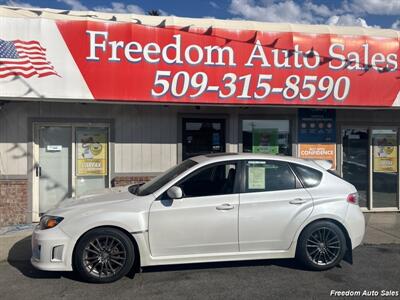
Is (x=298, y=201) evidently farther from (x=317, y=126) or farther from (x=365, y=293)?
(x=317, y=126)

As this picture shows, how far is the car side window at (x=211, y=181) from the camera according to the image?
5496 mm

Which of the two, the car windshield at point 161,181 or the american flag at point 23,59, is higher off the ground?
the american flag at point 23,59

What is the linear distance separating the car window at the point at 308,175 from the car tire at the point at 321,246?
1.75ft

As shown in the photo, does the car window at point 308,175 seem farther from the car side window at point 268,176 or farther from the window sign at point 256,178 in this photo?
the window sign at point 256,178

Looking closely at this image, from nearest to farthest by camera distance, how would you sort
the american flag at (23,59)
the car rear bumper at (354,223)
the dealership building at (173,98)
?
the car rear bumper at (354,223) < the american flag at (23,59) < the dealership building at (173,98)

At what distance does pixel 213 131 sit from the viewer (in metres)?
9.66

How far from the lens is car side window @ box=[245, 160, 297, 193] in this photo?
223 inches

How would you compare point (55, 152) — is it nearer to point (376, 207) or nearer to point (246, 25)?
point (246, 25)

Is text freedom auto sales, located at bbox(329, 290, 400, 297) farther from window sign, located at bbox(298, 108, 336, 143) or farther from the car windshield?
window sign, located at bbox(298, 108, 336, 143)

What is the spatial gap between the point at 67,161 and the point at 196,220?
4.80 m

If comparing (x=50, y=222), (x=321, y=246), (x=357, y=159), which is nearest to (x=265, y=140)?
(x=357, y=159)

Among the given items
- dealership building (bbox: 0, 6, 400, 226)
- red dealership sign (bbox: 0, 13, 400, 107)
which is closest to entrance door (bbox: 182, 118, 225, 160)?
dealership building (bbox: 0, 6, 400, 226)

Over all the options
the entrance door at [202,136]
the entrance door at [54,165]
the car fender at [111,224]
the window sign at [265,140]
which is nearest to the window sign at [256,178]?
the car fender at [111,224]

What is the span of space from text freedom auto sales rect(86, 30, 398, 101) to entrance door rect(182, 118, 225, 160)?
1421 millimetres
